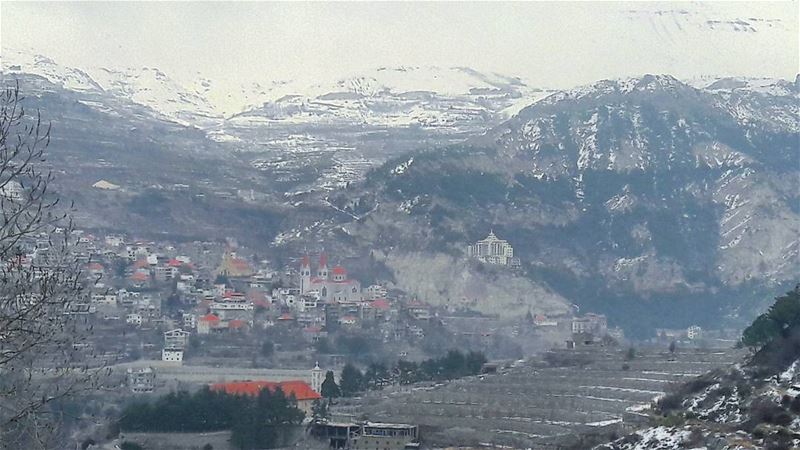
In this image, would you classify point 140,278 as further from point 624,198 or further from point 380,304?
point 624,198

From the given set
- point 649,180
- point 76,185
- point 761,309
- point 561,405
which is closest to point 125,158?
point 76,185

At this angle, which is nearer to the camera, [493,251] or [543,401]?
[543,401]

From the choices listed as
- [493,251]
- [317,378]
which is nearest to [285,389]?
[317,378]

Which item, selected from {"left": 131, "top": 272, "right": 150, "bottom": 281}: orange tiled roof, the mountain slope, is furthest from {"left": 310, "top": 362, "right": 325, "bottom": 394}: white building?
the mountain slope

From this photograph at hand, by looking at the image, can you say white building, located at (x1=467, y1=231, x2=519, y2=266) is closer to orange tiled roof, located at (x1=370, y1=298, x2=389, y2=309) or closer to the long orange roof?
orange tiled roof, located at (x1=370, y1=298, x2=389, y2=309)

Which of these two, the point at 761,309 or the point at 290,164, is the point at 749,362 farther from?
the point at 290,164

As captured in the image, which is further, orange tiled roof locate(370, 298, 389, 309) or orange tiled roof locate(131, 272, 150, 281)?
orange tiled roof locate(131, 272, 150, 281)

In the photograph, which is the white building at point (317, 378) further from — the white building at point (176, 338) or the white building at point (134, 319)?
the white building at point (134, 319)
